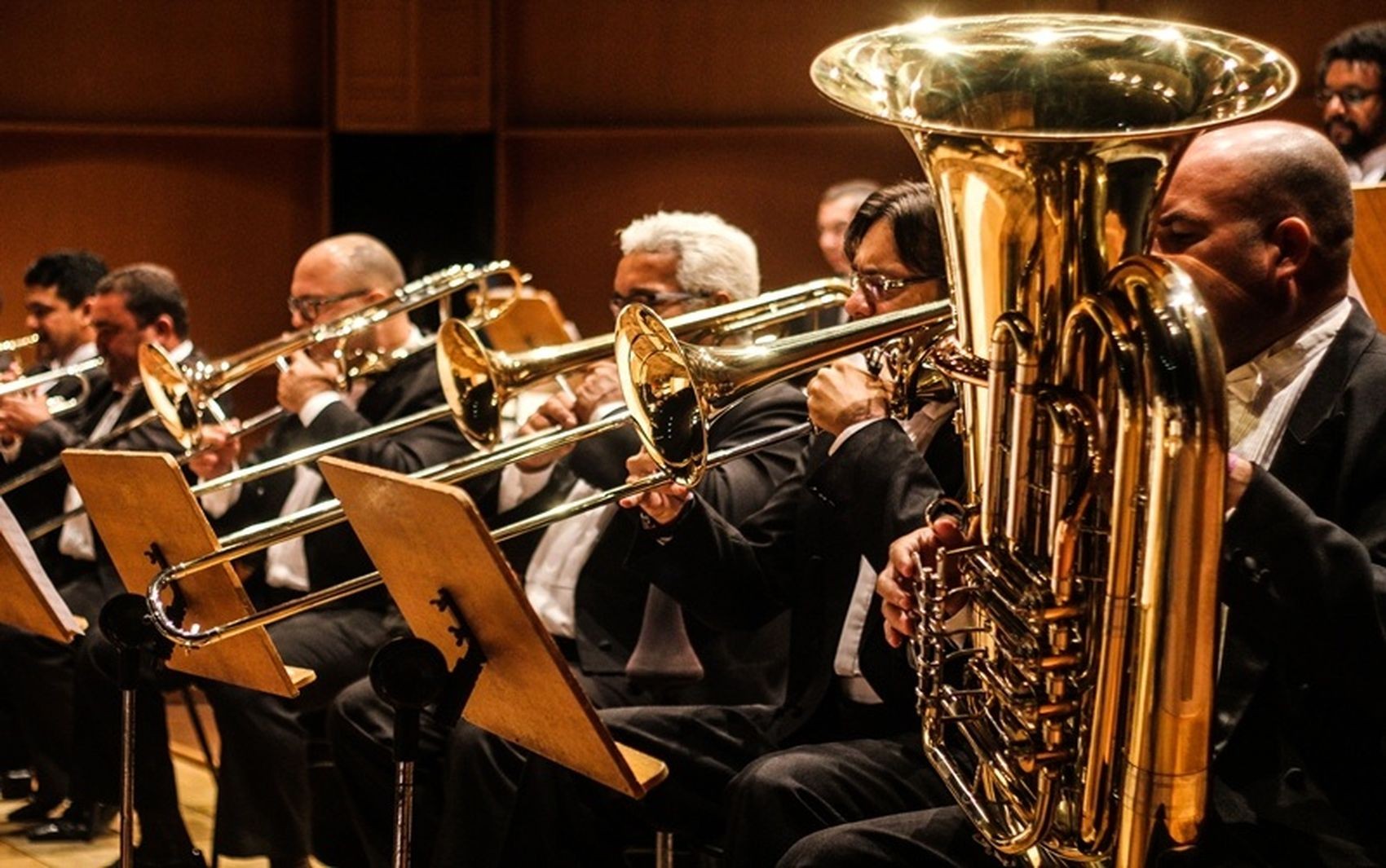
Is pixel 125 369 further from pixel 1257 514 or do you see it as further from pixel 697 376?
pixel 1257 514

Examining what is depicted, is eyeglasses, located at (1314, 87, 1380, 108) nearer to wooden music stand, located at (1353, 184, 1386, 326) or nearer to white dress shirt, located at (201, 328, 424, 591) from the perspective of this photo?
wooden music stand, located at (1353, 184, 1386, 326)

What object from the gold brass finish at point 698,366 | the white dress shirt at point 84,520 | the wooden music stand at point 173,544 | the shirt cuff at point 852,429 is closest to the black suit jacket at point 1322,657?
the gold brass finish at point 698,366

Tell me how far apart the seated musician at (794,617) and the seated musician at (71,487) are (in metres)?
1.74

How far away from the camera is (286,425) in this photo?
4262mm

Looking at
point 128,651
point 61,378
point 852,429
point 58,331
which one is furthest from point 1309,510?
point 58,331

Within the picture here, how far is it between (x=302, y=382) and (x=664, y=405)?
1677 mm

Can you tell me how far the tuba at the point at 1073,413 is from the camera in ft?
5.18

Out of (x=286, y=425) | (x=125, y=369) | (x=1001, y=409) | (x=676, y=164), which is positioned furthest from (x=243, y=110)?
(x=1001, y=409)

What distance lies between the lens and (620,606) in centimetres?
328

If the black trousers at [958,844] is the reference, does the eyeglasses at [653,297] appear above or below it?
above

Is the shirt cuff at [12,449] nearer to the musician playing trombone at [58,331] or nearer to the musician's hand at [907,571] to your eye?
the musician playing trombone at [58,331]

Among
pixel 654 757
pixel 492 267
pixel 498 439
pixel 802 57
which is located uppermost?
pixel 802 57

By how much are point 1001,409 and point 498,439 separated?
5.85 ft

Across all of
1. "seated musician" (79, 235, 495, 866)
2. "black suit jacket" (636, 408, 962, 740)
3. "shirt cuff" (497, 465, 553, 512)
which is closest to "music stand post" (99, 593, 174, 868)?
"seated musician" (79, 235, 495, 866)
